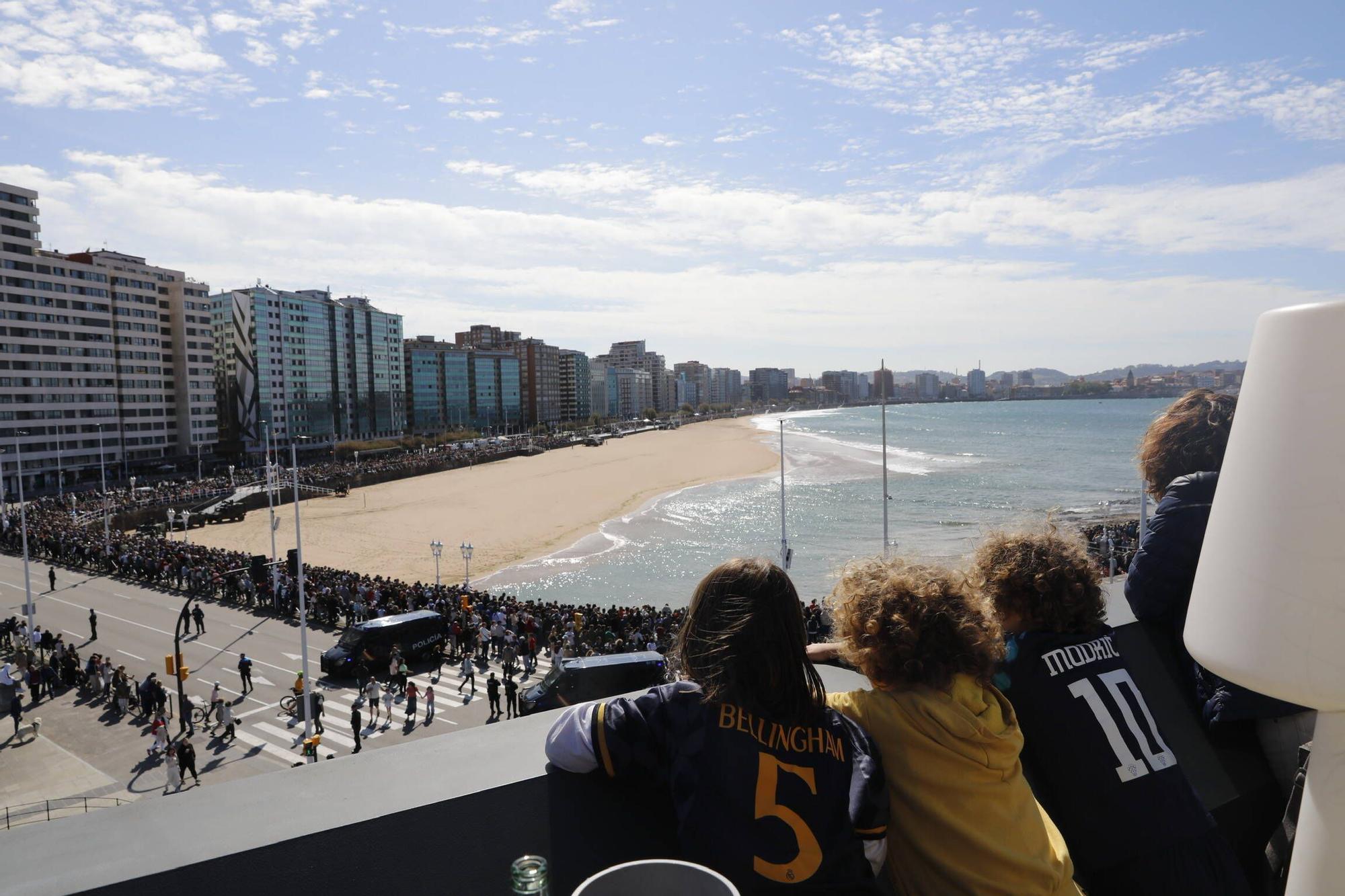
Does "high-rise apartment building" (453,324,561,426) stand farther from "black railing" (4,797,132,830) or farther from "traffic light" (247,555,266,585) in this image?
"black railing" (4,797,132,830)

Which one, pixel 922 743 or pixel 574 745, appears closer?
pixel 574 745

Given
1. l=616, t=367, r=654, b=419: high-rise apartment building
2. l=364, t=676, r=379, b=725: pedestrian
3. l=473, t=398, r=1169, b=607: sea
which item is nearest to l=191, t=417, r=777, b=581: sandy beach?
l=473, t=398, r=1169, b=607: sea

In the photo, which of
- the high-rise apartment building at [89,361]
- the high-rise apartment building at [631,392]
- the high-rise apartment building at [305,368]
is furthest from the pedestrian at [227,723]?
the high-rise apartment building at [631,392]

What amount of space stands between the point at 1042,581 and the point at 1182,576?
94 cm

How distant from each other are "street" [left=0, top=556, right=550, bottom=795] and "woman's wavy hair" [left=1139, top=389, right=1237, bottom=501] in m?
9.83

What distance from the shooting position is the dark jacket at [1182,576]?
8.63ft

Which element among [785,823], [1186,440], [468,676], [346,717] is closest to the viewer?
[785,823]

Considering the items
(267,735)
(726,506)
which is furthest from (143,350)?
(267,735)

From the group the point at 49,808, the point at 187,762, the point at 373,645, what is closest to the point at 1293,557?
the point at 49,808

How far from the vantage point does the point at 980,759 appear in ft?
5.72

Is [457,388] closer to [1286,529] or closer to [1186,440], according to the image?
[1186,440]

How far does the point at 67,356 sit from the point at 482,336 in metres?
89.6

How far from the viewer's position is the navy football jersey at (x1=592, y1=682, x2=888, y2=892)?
156 cm

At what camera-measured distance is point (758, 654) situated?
164 cm
